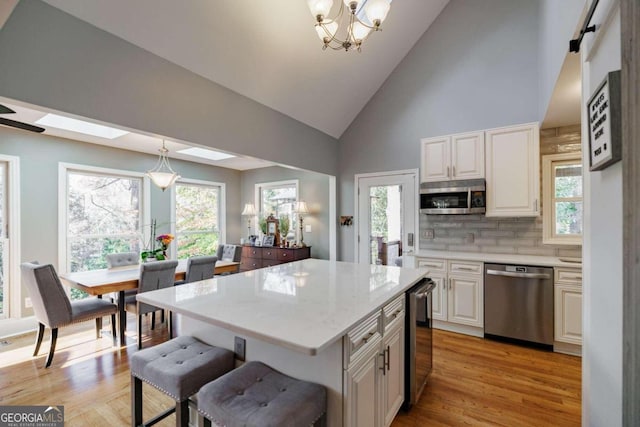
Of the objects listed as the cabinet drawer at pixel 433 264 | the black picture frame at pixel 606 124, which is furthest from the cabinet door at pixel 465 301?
the black picture frame at pixel 606 124

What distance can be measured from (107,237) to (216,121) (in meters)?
3.06

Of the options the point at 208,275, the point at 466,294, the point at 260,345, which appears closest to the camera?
the point at 260,345

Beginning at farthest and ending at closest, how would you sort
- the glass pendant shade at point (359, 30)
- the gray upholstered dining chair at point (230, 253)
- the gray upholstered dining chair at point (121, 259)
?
the gray upholstered dining chair at point (230, 253)
the gray upholstered dining chair at point (121, 259)
the glass pendant shade at point (359, 30)

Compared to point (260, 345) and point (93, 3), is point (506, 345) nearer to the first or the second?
point (260, 345)

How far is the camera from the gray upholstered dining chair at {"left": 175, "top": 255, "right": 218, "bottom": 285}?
3391 millimetres

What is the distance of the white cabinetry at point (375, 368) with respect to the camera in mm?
1263

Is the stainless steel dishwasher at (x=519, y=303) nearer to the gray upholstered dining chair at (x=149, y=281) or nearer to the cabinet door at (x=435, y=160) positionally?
the cabinet door at (x=435, y=160)

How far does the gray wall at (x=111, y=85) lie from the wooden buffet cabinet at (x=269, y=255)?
2.29 metres

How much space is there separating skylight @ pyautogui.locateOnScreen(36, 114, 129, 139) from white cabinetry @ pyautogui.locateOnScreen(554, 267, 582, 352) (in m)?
5.07

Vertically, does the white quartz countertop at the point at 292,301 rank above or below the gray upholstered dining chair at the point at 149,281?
above

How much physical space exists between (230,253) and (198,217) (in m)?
1.77

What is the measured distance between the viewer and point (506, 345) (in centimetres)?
302

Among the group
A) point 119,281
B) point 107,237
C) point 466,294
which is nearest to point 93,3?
point 119,281

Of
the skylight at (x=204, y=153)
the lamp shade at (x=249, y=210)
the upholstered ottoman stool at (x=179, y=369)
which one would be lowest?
the upholstered ottoman stool at (x=179, y=369)
